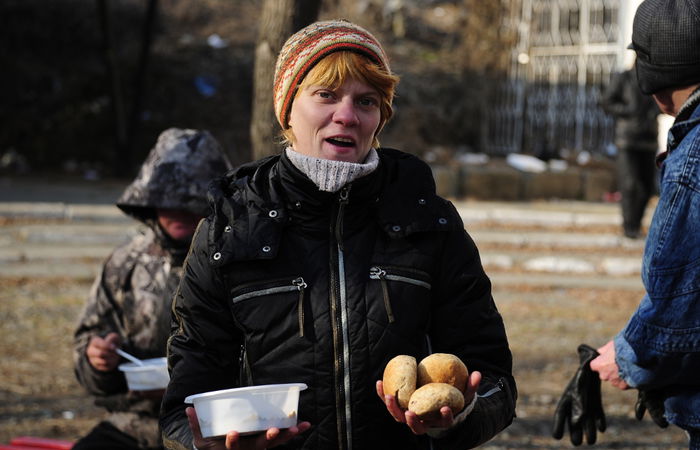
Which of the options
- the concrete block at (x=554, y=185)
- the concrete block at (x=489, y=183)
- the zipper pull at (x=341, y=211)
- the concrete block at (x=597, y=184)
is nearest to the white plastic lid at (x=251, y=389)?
the zipper pull at (x=341, y=211)

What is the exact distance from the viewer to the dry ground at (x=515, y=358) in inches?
227

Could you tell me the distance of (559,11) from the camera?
16641mm

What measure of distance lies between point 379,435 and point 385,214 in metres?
0.54

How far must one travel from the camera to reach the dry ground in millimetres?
5766

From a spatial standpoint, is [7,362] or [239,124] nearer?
[7,362]

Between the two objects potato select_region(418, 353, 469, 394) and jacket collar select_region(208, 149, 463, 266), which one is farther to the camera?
jacket collar select_region(208, 149, 463, 266)

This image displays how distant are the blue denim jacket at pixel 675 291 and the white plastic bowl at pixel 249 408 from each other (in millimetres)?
1066

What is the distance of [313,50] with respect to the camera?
7.93 feet

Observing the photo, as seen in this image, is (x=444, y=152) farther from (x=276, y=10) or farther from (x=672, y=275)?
(x=672, y=275)

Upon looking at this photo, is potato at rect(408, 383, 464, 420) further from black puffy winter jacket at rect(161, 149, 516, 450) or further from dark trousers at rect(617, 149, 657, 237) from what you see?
dark trousers at rect(617, 149, 657, 237)

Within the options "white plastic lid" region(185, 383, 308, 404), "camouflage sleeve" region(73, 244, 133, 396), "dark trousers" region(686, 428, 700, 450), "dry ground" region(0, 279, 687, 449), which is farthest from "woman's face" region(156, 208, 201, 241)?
"dry ground" region(0, 279, 687, 449)

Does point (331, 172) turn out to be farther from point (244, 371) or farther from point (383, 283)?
point (244, 371)

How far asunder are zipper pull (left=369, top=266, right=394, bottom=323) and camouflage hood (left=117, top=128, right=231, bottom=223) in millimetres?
1281

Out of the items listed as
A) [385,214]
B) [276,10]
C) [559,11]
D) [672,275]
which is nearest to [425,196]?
[385,214]
